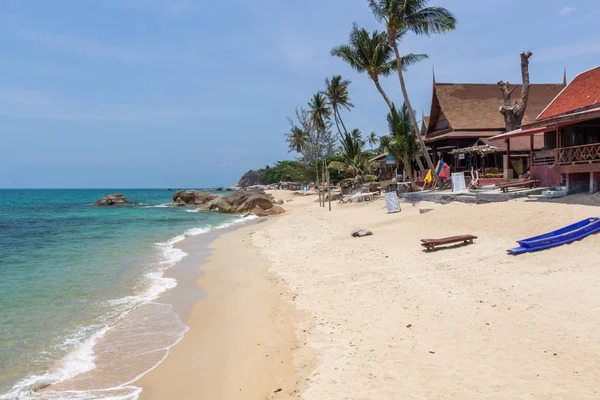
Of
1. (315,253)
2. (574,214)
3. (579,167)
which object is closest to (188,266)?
(315,253)

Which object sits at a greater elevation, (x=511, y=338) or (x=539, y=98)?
(x=539, y=98)

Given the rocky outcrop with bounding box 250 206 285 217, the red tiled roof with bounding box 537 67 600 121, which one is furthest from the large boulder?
the red tiled roof with bounding box 537 67 600 121

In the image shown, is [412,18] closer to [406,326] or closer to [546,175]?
[546,175]

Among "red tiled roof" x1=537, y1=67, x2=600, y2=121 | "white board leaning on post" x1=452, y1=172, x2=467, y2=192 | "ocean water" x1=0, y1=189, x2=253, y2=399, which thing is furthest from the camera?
"white board leaning on post" x1=452, y1=172, x2=467, y2=192

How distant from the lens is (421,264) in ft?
31.0

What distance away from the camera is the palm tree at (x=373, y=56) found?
88.1 ft

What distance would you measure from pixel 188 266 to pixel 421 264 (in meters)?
7.25

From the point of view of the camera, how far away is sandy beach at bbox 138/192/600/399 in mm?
4508

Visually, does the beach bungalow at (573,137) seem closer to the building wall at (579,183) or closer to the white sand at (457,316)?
the building wall at (579,183)

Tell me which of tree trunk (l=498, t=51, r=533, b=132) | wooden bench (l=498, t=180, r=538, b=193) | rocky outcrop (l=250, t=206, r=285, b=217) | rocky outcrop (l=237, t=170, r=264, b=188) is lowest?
rocky outcrop (l=250, t=206, r=285, b=217)

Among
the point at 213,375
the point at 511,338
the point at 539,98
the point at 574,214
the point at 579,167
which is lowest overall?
the point at 213,375

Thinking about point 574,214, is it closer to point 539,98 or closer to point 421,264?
point 421,264

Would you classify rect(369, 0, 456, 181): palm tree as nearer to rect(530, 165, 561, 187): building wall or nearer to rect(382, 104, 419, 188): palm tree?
rect(382, 104, 419, 188): palm tree

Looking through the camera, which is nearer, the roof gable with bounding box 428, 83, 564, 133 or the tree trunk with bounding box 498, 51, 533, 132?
the tree trunk with bounding box 498, 51, 533, 132
